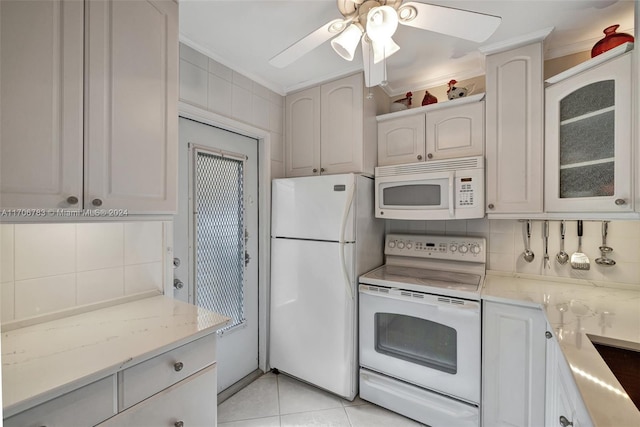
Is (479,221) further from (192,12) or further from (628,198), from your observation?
(192,12)

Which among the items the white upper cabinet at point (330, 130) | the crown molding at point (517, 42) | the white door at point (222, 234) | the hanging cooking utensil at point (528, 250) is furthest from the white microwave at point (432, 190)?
the white door at point (222, 234)

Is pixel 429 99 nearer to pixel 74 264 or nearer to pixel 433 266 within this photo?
pixel 433 266

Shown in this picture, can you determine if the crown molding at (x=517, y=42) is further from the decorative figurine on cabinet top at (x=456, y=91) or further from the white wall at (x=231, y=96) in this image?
the white wall at (x=231, y=96)

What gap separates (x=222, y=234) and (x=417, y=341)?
1.49m

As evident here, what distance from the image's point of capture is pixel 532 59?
5.75ft

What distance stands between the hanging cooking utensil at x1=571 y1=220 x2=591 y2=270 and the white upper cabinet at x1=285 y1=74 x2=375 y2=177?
1.37m

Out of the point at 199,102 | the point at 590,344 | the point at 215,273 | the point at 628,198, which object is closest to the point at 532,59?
the point at 628,198

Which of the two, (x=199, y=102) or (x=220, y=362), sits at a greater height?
(x=199, y=102)

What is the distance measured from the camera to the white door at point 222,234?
6.22ft

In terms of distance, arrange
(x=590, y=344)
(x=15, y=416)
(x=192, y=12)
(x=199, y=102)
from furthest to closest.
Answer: (x=199, y=102) < (x=192, y=12) < (x=590, y=344) < (x=15, y=416)

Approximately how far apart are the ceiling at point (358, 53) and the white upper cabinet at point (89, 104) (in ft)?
1.11

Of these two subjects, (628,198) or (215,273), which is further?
(215,273)

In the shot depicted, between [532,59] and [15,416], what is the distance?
8.89 feet

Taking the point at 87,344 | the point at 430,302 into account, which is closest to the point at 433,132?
the point at 430,302
